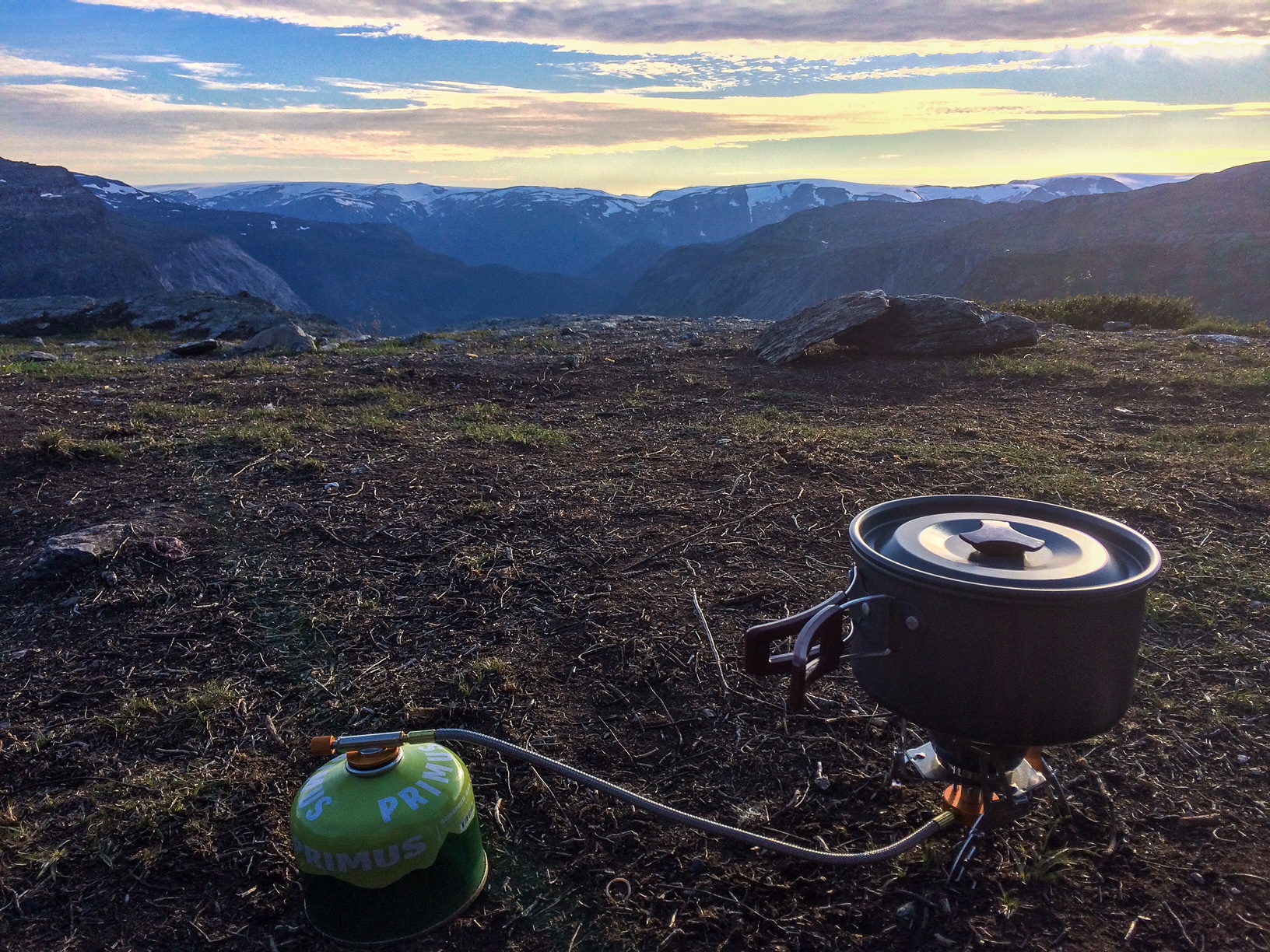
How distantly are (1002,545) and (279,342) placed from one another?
14.2 metres

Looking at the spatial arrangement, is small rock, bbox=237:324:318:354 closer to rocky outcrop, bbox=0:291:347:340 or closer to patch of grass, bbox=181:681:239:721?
rocky outcrop, bbox=0:291:347:340

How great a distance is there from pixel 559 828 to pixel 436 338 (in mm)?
14430

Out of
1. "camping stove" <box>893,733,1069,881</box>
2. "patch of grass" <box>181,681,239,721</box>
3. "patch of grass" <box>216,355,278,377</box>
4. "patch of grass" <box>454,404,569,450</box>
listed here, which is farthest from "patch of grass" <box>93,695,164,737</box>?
"patch of grass" <box>216,355,278,377</box>

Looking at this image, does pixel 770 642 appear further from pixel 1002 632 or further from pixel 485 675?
pixel 485 675

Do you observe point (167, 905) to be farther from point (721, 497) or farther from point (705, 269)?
point (705, 269)

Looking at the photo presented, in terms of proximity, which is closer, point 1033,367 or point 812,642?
point 812,642

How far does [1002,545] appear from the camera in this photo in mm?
2072

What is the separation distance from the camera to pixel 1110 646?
201cm

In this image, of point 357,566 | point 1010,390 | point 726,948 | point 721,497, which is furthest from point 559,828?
point 1010,390

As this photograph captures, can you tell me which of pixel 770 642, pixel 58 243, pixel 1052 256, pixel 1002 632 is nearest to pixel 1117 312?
pixel 1002 632

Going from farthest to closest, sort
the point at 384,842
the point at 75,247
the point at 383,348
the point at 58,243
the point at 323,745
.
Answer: the point at 75,247 → the point at 58,243 → the point at 383,348 → the point at 323,745 → the point at 384,842

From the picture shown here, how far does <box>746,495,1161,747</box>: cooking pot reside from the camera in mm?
1944

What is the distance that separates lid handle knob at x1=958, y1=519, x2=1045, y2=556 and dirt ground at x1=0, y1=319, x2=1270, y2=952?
3.74 feet

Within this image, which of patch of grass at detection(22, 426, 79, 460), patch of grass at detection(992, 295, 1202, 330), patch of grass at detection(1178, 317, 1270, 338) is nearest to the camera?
patch of grass at detection(22, 426, 79, 460)
